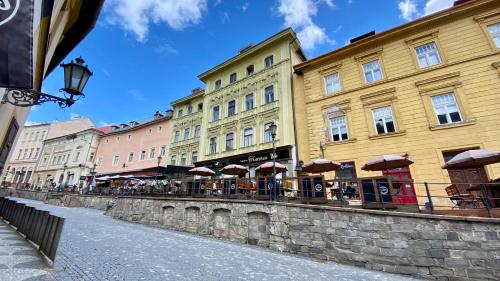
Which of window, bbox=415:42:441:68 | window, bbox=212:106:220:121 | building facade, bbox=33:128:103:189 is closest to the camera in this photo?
window, bbox=415:42:441:68

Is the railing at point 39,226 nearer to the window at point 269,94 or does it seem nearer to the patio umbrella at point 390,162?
the patio umbrella at point 390,162

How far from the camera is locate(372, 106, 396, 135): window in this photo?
45.9 ft

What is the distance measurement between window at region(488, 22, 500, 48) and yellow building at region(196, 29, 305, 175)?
471 inches

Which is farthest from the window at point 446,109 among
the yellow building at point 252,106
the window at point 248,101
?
the window at point 248,101

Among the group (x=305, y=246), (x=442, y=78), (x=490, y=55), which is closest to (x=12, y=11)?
(x=305, y=246)

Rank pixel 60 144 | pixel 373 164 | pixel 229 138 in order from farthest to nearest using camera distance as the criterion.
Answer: pixel 60 144 < pixel 229 138 < pixel 373 164

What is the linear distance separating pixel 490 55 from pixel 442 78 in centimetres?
234

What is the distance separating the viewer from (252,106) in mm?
20781

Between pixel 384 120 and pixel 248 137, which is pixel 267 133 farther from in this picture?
pixel 384 120

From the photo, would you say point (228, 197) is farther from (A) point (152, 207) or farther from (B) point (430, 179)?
(B) point (430, 179)

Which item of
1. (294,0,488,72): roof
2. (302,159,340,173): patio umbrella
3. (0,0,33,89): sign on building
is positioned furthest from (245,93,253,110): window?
(0,0,33,89): sign on building

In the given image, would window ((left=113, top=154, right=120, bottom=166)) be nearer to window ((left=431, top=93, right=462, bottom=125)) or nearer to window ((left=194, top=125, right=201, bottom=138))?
window ((left=194, top=125, right=201, bottom=138))

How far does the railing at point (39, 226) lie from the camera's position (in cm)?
461

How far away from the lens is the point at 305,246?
922 cm
